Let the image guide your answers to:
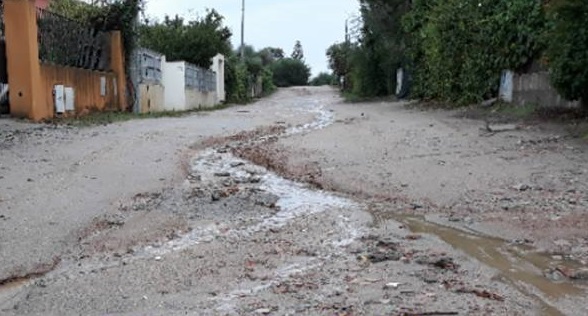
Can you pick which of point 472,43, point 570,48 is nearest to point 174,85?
point 472,43

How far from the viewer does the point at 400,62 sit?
1442 inches

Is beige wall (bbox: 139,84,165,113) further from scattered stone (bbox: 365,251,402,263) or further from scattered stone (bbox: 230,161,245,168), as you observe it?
scattered stone (bbox: 365,251,402,263)

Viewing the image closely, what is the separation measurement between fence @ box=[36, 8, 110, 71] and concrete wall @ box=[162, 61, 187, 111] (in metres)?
8.12

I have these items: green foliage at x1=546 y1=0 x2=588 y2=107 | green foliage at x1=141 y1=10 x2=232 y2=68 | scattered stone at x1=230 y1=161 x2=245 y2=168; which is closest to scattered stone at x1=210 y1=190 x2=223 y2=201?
scattered stone at x1=230 y1=161 x2=245 y2=168

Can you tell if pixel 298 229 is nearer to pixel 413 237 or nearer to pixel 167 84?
pixel 413 237

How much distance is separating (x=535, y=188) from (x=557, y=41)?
7009 mm

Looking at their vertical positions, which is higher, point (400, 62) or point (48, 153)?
point (400, 62)

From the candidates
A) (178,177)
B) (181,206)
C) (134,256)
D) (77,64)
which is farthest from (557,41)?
(77,64)

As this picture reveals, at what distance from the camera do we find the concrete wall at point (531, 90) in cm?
1684

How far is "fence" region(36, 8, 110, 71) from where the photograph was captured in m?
19.0

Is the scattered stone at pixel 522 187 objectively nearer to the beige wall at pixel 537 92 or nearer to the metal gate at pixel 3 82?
the beige wall at pixel 537 92

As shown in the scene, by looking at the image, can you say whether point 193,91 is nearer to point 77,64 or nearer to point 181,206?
point 77,64

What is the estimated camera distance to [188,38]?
40500 mm

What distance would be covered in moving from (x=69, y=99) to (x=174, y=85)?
43.4ft
